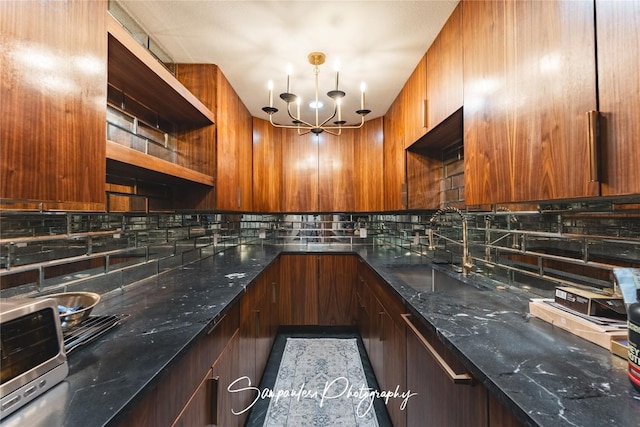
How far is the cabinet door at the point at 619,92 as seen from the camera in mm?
597

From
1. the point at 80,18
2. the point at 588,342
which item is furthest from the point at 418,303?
the point at 80,18

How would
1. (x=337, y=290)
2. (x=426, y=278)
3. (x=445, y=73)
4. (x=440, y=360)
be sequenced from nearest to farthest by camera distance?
(x=440, y=360)
(x=445, y=73)
(x=426, y=278)
(x=337, y=290)

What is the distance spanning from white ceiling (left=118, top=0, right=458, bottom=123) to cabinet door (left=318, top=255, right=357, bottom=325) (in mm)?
A: 1714

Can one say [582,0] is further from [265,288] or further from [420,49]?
[265,288]

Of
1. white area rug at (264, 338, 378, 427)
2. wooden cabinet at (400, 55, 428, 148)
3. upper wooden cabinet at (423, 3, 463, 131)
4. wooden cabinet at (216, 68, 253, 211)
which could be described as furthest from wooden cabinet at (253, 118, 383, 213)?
white area rug at (264, 338, 378, 427)

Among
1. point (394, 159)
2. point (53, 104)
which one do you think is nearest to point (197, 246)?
point (53, 104)

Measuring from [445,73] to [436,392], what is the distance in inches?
61.1

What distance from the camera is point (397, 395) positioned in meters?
1.36

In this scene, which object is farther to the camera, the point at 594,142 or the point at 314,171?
the point at 314,171

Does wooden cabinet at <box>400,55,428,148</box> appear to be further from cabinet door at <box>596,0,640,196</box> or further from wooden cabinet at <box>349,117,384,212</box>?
cabinet door at <box>596,0,640,196</box>

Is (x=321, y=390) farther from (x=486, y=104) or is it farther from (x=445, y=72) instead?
(x=445, y=72)

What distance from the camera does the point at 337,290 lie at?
278 cm

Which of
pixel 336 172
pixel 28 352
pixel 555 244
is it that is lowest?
pixel 28 352

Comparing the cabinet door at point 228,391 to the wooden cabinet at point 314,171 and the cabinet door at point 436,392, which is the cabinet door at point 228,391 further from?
the wooden cabinet at point 314,171
